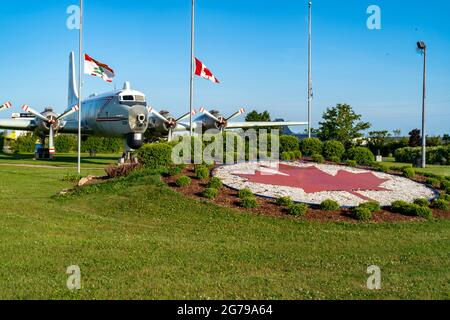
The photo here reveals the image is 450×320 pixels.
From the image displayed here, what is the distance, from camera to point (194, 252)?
930cm

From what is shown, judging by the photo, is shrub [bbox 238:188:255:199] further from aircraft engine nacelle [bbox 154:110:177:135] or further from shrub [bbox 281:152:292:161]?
aircraft engine nacelle [bbox 154:110:177:135]

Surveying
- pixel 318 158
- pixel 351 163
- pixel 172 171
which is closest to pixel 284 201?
pixel 172 171

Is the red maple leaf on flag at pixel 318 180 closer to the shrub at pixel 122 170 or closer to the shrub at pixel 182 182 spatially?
the shrub at pixel 182 182

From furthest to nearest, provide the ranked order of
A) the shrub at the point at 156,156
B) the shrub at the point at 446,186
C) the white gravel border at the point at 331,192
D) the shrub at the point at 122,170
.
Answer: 1. the shrub at the point at 156,156
2. the shrub at the point at 122,170
3. the shrub at the point at 446,186
4. the white gravel border at the point at 331,192

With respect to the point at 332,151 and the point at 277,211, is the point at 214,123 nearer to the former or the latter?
the point at 332,151

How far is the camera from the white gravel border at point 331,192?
14.5m

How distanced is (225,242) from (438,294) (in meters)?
4.58

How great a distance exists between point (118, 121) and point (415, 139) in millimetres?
37968

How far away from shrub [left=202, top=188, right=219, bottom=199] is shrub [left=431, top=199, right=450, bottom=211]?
257 inches

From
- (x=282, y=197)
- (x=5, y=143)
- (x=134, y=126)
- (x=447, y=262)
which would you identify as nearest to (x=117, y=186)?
(x=282, y=197)

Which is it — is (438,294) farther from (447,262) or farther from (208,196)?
(208,196)

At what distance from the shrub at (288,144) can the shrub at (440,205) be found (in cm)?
831

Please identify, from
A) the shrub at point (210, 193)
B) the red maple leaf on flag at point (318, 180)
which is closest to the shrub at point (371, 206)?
the red maple leaf on flag at point (318, 180)

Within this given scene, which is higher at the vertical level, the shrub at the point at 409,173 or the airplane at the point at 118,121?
the airplane at the point at 118,121
